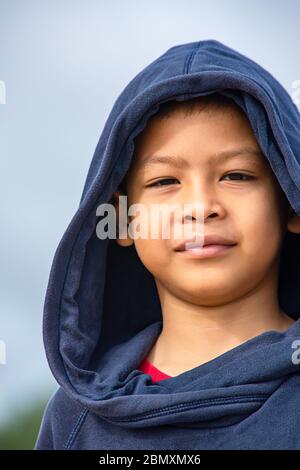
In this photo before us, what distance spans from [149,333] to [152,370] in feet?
0.47

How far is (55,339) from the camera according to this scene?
2.21 metres

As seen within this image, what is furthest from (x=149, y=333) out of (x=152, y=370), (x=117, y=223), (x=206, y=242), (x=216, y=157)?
(x=216, y=157)

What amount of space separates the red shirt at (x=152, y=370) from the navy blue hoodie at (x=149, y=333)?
0.02 meters

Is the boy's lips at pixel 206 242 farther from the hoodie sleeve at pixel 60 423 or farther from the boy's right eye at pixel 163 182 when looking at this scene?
the hoodie sleeve at pixel 60 423

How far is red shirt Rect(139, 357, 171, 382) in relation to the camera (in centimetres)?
215

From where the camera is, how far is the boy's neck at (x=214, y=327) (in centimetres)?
214

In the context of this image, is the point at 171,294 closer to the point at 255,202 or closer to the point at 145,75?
the point at 255,202

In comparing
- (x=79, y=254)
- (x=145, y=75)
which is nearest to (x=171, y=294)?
(x=79, y=254)

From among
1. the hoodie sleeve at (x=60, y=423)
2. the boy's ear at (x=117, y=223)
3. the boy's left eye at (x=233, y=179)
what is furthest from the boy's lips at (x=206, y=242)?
the hoodie sleeve at (x=60, y=423)

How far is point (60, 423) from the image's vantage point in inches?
87.2

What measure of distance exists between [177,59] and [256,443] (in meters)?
0.90
